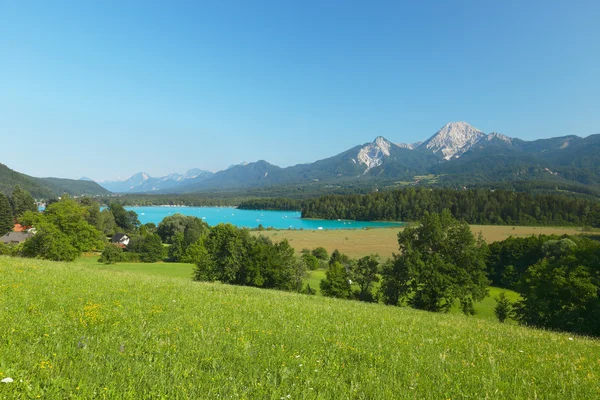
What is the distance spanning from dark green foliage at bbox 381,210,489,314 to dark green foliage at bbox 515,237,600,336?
4.08 metres

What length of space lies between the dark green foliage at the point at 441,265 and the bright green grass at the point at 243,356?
2182 centimetres

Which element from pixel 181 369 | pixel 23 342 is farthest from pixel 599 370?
pixel 23 342

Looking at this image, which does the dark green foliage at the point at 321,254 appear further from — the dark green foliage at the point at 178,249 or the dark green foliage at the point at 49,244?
the dark green foliage at the point at 49,244

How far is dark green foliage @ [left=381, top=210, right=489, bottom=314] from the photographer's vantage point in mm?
31219

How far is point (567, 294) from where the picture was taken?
Answer: 26.7 meters

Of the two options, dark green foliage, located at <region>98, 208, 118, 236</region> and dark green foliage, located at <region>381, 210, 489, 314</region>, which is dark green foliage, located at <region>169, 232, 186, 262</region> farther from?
dark green foliage, located at <region>381, 210, 489, 314</region>

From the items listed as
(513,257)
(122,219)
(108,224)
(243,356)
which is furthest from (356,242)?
(243,356)

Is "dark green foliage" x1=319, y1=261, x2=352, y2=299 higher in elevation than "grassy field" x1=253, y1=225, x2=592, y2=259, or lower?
higher

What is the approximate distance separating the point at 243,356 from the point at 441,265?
29.7 metres

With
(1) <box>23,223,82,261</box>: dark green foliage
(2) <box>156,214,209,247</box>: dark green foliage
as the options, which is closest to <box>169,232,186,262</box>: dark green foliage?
(2) <box>156,214,209,247</box>: dark green foliage

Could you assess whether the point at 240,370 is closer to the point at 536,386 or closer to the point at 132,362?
the point at 132,362

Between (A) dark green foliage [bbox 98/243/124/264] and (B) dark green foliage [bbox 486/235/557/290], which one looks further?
(B) dark green foliage [bbox 486/235/557/290]

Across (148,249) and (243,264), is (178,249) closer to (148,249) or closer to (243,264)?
(148,249)

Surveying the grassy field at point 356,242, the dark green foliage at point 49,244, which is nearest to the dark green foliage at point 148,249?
the dark green foliage at point 49,244
